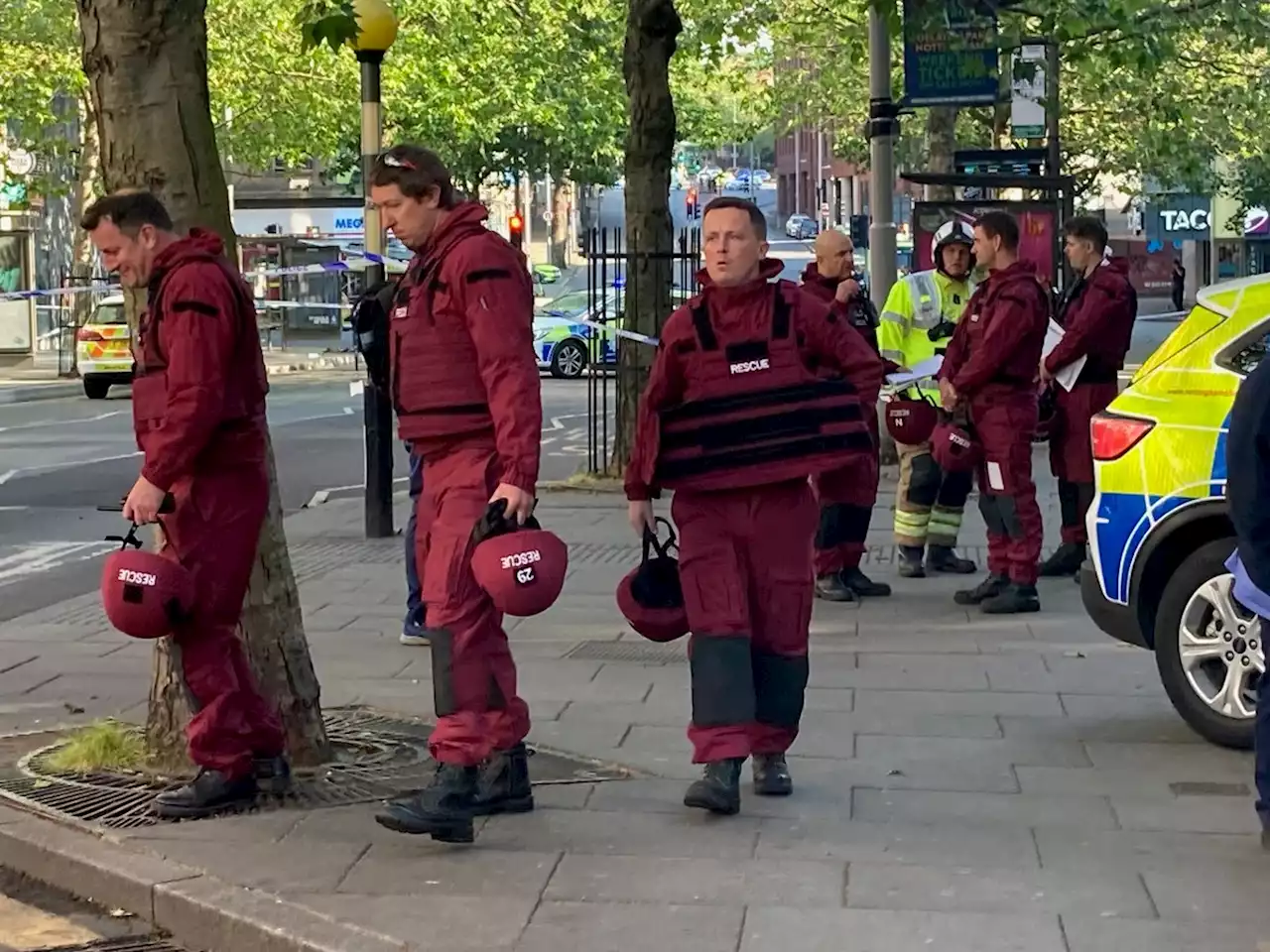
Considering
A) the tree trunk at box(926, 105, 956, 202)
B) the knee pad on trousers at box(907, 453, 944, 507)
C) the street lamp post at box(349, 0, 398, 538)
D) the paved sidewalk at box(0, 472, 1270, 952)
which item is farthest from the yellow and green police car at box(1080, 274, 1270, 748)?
the tree trunk at box(926, 105, 956, 202)

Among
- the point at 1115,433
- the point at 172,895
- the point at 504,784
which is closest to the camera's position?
the point at 172,895

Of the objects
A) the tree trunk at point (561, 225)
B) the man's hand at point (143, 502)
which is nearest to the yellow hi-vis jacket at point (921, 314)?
the man's hand at point (143, 502)

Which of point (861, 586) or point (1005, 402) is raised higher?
point (1005, 402)

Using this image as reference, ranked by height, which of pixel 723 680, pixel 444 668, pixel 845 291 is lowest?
pixel 723 680

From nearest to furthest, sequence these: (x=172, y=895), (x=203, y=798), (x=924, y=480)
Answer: (x=172, y=895)
(x=203, y=798)
(x=924, y=480)

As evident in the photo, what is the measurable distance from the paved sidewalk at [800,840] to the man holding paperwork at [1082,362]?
228cm

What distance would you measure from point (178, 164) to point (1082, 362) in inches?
225

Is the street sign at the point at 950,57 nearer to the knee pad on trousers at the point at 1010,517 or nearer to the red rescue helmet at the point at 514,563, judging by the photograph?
the knee pad on trousers at the point at 1010,517

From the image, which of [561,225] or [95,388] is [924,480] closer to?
[95,388]

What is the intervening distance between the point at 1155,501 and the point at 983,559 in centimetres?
472

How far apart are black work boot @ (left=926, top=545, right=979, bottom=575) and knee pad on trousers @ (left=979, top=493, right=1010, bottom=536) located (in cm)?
126

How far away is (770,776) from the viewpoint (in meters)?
6.18

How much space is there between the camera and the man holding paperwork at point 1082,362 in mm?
10641

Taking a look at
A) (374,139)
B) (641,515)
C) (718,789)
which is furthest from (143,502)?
(374,139)
